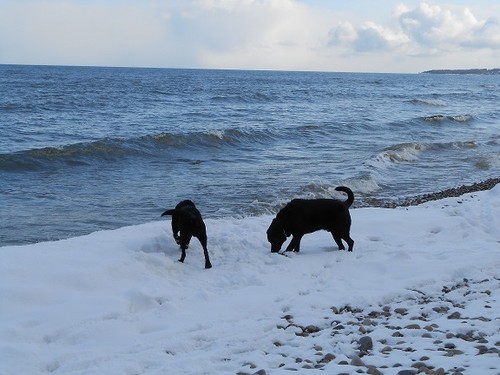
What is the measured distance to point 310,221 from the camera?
834cm

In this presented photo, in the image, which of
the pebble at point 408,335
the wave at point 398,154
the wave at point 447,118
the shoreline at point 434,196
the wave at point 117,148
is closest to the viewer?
the pebble at point 408,335

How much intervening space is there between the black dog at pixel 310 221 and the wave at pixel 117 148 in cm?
1127

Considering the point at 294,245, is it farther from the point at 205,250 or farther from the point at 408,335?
the point at 408,335

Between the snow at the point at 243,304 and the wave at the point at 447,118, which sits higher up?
the wave at the point at 447,118

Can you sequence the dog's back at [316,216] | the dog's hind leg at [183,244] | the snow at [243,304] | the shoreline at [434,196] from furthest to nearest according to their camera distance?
the shoreline at [434,196] < the dog's back at [316,216] < the dog's hind leg at [183,244] < the snow at [243,304]

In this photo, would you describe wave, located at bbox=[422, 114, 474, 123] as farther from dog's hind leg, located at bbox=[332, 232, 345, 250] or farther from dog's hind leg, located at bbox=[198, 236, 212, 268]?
dog's hind leg, located at bbox=[198, 236, 212, 268]

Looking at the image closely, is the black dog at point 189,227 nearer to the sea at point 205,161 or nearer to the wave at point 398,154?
the sea at point 205,161

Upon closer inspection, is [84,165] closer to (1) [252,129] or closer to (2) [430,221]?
(1) [252,129]

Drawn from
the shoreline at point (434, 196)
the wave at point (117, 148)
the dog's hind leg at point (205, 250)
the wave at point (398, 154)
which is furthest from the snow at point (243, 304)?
the wave at point (398, 154)

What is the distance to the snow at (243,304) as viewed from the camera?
4812 mm

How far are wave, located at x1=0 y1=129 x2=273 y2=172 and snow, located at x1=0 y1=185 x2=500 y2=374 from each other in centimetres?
1011

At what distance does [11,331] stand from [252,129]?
21794 millimetres

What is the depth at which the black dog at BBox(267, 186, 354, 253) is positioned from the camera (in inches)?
328

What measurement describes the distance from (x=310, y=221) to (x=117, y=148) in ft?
43.9
